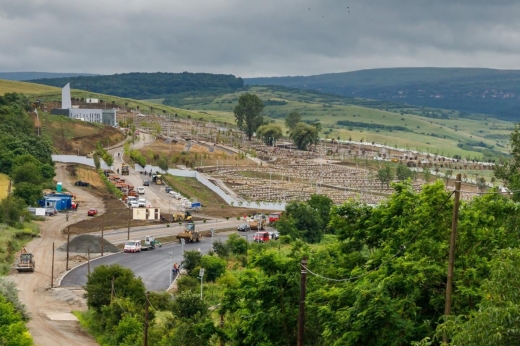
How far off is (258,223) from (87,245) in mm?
20270

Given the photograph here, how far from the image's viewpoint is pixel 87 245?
213 ft

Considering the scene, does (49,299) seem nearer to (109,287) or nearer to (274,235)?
(109,287)

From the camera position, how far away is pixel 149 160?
401 feet

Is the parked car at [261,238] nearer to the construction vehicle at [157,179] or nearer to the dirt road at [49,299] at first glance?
the dirt road at [49,299]

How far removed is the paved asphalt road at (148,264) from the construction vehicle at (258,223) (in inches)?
410

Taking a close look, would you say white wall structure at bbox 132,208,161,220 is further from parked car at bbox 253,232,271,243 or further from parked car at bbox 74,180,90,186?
parked car at bbox 74,180,90,186

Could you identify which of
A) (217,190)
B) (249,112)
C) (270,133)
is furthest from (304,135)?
(217,190)

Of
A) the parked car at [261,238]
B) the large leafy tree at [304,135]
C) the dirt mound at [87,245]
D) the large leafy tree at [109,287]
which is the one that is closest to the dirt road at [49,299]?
the dirt mound at [87,245]

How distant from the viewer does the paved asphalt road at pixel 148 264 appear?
54.5 metres

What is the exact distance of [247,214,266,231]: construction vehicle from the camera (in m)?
81.6

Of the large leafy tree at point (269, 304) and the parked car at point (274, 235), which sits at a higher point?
the large leafy tree at point (269, 304)

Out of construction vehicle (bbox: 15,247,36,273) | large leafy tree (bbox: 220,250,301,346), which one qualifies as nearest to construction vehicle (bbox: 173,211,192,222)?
construction vehicle (bbox: 15,247,36,273)

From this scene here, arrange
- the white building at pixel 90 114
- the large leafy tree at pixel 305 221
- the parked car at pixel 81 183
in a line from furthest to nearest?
the white building at pixel 90 114 < the parked car at pixel 81 183 < the large leafy tree at pixel 305 221

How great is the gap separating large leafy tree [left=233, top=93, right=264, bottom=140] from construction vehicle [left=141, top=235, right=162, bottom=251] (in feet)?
366
